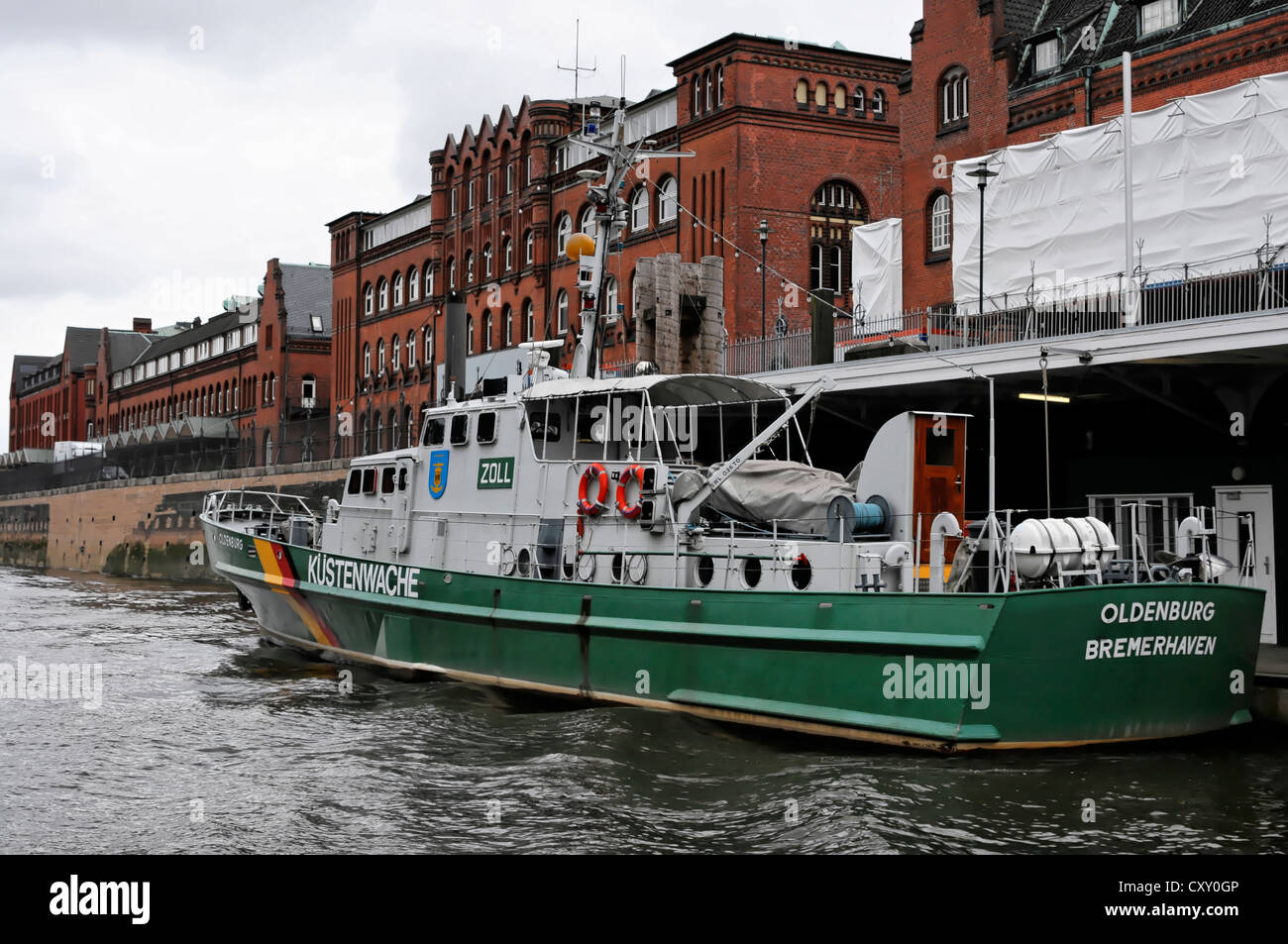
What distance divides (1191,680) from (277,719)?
10644 mm

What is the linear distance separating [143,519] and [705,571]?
1842 inches

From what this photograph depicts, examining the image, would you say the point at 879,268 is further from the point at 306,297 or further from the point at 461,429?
the point at 306,297

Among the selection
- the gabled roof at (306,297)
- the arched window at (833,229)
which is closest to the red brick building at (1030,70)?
the arched window at (833,229)

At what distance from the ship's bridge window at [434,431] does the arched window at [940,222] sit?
58.7 feet

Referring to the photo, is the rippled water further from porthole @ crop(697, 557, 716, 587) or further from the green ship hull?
porthole @ crop(697, 557, 716, 587)

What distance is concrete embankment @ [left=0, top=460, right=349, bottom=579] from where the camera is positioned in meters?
49.4

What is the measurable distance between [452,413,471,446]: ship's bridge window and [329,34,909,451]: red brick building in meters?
12.7

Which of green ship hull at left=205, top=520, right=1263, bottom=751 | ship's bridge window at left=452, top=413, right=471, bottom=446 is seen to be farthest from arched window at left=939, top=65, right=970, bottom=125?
green ship hull at left=205, top=520, right=1263, bottom=751

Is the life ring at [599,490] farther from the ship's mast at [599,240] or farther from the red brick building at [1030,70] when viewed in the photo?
the red brick building at [1030,70]

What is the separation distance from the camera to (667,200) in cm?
4003

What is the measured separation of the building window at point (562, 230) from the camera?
1804 inches
